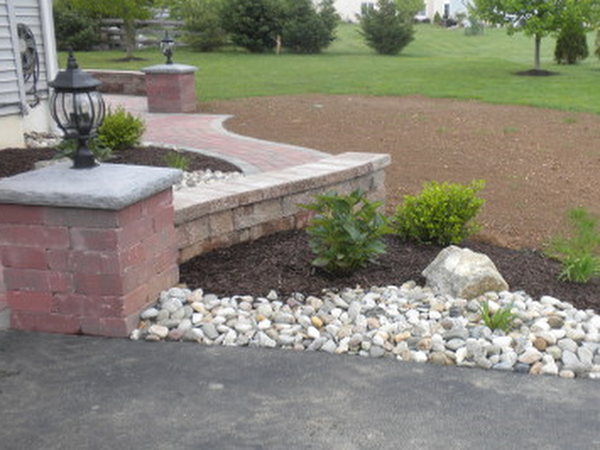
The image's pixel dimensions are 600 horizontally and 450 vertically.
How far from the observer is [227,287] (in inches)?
182

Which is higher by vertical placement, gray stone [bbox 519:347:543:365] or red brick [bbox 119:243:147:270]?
red brick [bbox 119:243:147:270]

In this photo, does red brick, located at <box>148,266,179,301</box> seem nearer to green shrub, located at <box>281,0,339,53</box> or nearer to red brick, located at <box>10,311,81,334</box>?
red brick, located at <box>10,311,81,334</box>

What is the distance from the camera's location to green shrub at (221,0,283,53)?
1084 inches

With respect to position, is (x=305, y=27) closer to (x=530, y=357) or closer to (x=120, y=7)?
(x=120, y=7)

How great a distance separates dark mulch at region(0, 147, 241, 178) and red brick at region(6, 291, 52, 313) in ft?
12.1

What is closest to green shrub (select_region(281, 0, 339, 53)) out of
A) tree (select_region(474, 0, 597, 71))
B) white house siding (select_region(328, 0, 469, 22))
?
tree (select_region(474, 0, 597, 71))

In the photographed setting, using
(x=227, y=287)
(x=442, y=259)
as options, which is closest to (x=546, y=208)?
(x=442, y=259)

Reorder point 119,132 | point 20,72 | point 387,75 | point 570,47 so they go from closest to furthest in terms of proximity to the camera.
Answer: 1. point 119,132
2. point 20,72
3. point 387,75
4. point 570,47

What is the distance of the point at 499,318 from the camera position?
13.2ft

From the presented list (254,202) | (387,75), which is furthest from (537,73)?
(254,202)

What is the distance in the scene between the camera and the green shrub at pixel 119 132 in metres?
8.51

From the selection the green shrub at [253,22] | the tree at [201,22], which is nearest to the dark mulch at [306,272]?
the green shrub at [253,22]

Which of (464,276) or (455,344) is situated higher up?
(464,276)

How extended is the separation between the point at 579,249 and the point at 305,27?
76.0ft
